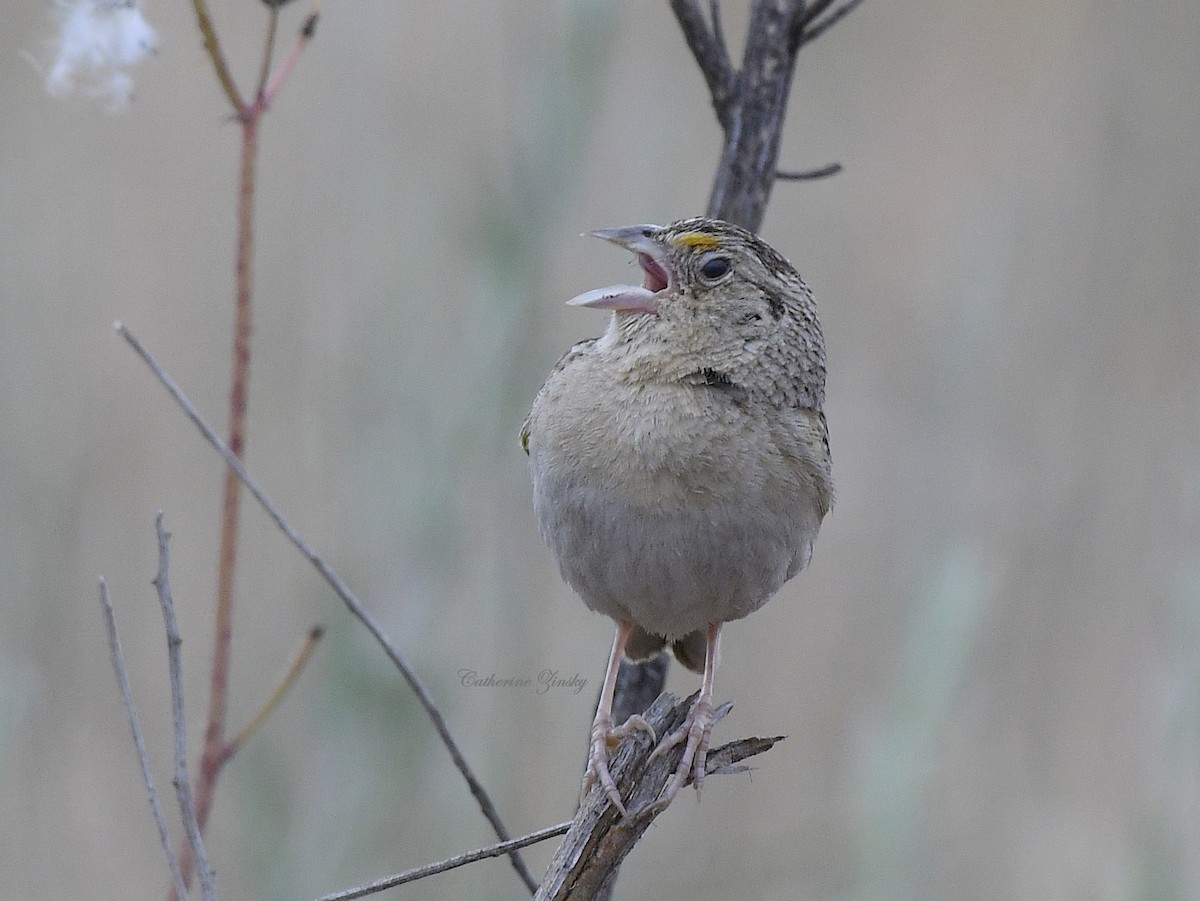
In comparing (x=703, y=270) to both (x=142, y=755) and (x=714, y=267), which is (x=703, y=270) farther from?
(x=142, y=755)

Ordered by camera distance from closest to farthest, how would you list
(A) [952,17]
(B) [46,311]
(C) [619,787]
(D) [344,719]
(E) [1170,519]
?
(C) [619,787], (D) [344,719], (B) [46,311], (E) [1170,519], (A) [952,17]

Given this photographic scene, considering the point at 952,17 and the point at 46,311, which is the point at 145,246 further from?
the point at 952,17

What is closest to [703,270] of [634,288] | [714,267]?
[714,267]

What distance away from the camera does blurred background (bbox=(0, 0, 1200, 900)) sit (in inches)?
161

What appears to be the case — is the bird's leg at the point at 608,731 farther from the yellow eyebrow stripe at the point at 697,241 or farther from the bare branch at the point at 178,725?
the yellow eyebrow stripe at the point at 697,241

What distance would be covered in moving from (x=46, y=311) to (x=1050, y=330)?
3.93 meters

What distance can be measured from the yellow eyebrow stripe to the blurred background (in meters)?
0.94

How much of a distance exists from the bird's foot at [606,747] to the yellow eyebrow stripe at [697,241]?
1.06 meters

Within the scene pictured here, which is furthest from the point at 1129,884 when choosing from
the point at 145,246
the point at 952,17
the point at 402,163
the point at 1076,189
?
the point at 145,246

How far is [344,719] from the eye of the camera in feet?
13.0

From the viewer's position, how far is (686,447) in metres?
2.90

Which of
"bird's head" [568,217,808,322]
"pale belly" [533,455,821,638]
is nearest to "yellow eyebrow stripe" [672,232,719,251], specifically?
"bird's head" [568,217,808,322]

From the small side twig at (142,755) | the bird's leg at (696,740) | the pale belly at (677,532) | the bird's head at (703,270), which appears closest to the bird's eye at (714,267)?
the bird's head at (703,270)

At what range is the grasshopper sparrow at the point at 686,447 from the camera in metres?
2.89
